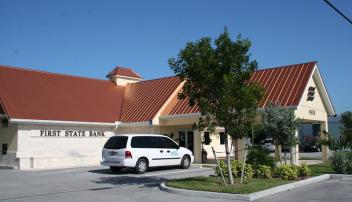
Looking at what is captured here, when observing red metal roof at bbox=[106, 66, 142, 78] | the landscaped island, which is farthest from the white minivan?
red metal roof at bbox=[106, 66, 142, 78]

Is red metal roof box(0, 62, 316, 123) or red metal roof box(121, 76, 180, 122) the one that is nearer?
red metal roof box(0, 62, 316, 123)

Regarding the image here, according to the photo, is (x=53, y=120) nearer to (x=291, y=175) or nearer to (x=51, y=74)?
(x=51, y=74)

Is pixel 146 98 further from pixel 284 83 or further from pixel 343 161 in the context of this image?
pixel 343 161

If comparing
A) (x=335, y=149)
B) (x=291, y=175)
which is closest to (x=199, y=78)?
(x=291, y=175)

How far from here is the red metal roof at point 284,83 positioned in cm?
2459

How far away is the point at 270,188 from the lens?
1364 centimetres

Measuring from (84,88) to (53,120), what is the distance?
685cm

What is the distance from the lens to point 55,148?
28312mm

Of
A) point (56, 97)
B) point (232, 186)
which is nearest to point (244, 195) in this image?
point (232, 186)

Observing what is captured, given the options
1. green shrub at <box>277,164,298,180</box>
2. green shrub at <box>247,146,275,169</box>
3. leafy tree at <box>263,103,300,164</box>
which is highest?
leafy tree at <box>263,103,300,164</box>

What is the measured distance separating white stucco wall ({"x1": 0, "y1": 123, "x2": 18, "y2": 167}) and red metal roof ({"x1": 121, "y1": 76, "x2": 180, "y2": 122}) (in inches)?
321

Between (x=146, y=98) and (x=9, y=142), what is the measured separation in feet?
34.8

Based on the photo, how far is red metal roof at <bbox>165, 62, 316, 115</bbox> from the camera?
24.6m

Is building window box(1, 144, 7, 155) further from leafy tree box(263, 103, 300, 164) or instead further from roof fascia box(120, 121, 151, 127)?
leafy tree box(263, 103, 300, 164)
